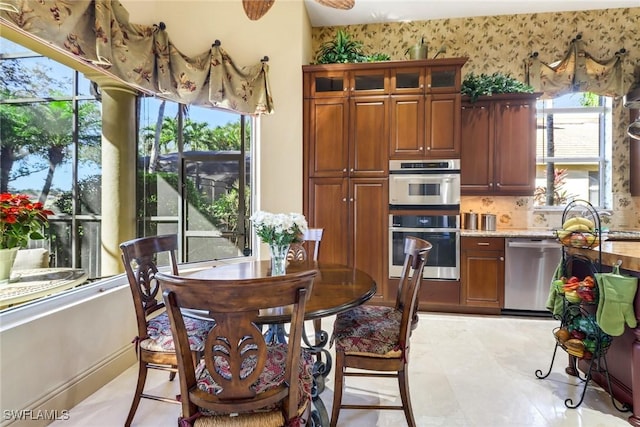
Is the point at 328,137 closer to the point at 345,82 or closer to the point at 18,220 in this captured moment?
the point at 345,82

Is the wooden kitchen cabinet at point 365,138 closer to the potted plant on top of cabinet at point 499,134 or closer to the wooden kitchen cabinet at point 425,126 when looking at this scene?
A: the wooden kitchen cabinet at point 425,126

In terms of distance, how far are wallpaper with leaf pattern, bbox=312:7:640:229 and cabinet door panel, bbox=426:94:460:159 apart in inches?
36.8

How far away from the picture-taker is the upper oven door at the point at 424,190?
3.43m

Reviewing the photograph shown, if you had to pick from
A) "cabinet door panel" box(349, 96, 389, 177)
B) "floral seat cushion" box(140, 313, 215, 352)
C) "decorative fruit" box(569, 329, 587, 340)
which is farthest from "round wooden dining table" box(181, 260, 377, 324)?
"cabinet door panel" box(349, 96, 389, 177)

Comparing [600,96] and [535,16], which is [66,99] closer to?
[535,16]

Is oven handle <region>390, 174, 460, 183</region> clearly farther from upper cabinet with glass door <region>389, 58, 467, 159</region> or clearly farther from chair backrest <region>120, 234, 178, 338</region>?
chair backrest <region>120, 234, 178, 338</region>

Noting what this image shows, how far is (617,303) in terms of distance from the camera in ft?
5.66

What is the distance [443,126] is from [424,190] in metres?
0.73

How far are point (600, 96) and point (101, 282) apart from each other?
19.0ft

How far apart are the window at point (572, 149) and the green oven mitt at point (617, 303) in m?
2.70

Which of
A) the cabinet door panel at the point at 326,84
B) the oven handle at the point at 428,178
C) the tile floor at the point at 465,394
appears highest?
the cabinet door panel at the point at 326,84

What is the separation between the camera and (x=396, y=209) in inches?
139

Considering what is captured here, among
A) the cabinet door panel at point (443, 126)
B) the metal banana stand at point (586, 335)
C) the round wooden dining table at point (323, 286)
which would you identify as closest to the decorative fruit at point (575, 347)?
the metal banana stand at point (586, 335)

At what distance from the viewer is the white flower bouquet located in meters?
1.75
